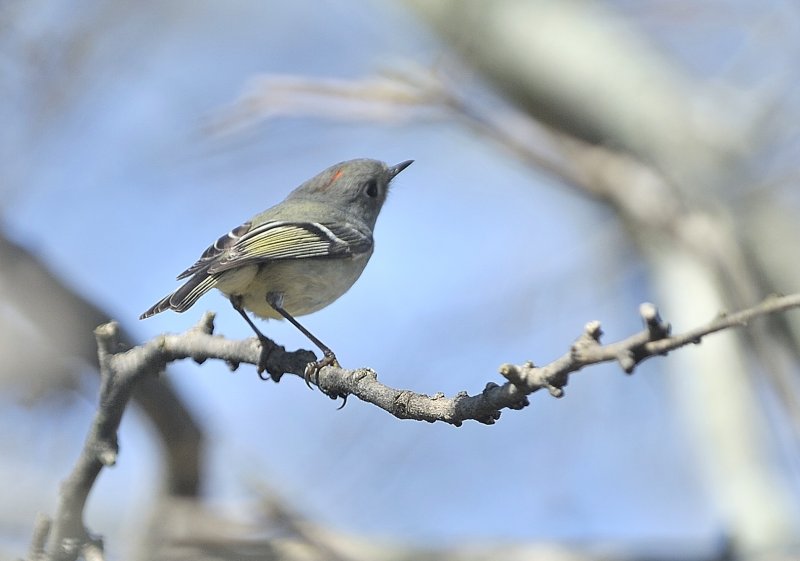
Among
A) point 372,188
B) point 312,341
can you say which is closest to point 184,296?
point 312,341

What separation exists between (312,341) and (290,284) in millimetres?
283

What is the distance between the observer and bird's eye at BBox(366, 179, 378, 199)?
3.95 meters

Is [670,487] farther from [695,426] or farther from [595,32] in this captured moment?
[595,32]

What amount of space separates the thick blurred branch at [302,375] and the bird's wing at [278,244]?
49 cm

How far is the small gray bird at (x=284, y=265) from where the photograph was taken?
284 cm

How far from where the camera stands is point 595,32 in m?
5.57

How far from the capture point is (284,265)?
3.05 meters

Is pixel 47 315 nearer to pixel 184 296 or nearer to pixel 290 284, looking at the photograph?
pixel 184 296

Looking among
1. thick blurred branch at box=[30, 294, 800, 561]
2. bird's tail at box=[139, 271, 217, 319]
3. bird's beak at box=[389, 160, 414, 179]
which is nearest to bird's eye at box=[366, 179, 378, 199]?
bird's beak at box=[389, 160, 414, 179]

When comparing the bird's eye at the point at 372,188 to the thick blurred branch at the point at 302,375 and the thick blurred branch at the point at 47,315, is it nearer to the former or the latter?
the thick blurred branch at the point at 47,315

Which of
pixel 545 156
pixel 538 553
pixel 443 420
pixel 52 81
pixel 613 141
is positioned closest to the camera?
pixel 443 420

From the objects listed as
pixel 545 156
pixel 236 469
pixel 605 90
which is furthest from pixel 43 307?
pixel 605 90

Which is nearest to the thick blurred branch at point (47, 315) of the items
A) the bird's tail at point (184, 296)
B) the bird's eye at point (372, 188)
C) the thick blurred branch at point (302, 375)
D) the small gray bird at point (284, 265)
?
the bird's tail at point (184, 296)

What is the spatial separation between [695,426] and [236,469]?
2317 millimetres
